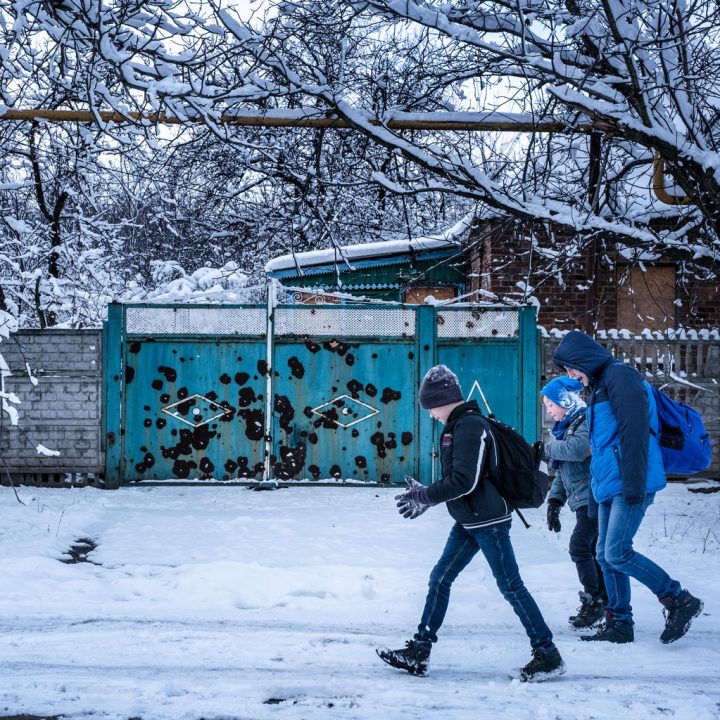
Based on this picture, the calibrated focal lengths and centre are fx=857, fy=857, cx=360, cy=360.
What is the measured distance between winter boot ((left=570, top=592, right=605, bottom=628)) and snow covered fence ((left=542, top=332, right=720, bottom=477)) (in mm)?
4656

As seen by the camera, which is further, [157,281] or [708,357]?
[157,281]

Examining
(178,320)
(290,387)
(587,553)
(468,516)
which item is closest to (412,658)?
(468,516)

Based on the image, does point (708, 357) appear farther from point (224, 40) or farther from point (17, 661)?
point (17, 661)

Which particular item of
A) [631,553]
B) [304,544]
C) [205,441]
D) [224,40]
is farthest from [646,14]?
[205,441]

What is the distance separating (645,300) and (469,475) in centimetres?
946

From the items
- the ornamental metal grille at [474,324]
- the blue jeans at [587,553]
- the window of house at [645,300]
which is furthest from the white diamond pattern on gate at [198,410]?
the window of house at [645,300]

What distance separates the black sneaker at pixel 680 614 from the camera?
4.58m

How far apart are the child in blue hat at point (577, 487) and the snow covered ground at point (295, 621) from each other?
24 centimetres

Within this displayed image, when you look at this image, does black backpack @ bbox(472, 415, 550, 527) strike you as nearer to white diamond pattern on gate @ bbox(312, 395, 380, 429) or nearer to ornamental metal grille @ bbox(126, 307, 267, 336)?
white diamond pattern on gate @ bbox(312, 395, 380, 429)

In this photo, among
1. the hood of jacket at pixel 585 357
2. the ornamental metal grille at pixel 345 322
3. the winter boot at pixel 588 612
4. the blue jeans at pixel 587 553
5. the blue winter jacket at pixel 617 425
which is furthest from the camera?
the ornamental metal grille at pixel 345 322

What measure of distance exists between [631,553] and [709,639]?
755 mm

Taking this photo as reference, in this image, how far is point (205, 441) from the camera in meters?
9.62

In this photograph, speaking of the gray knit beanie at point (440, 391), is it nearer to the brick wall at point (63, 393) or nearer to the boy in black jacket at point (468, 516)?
the boy in black jacket at point (468, 516)

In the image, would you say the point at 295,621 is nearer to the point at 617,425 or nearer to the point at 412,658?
the point at 412,658
